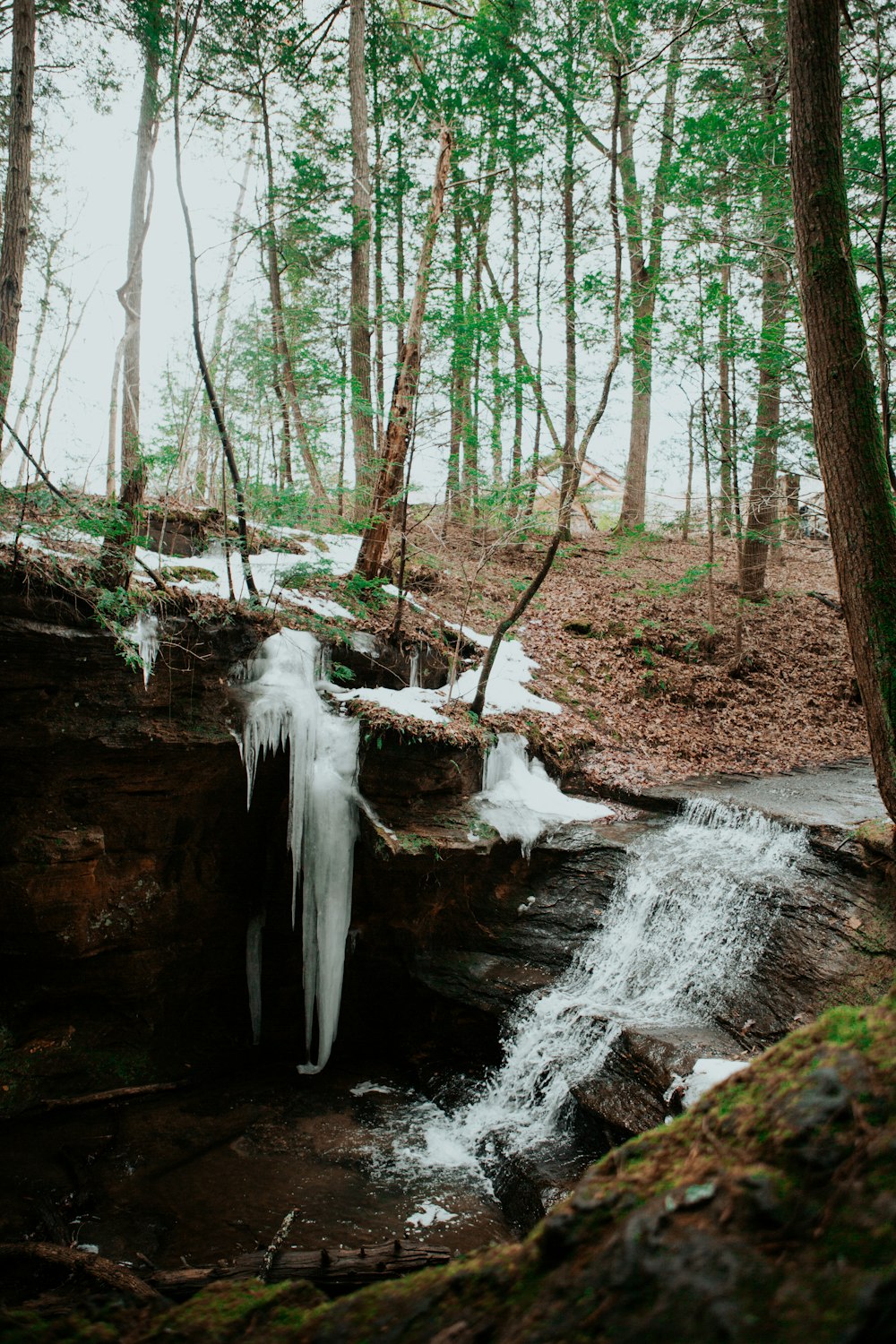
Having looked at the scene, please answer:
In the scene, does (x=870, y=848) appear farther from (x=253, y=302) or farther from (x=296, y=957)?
(x=253, y=302)

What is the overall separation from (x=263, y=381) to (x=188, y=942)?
20.8 feet

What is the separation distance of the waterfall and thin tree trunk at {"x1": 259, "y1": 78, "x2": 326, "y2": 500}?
Answer: 18.6 ft

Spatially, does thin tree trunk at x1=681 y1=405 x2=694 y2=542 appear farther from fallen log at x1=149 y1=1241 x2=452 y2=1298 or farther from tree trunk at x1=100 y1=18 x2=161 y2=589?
fallen log at x1=149 y1=1241 x2=452 y2=1298

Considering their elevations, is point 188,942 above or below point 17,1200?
above

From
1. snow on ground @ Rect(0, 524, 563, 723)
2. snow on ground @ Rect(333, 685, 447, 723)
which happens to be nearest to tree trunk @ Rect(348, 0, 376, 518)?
snow on ground @ Rect(0, 524, 563, 723)

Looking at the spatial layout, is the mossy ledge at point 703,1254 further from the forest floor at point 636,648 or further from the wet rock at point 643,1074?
the forest floor at point 636,648

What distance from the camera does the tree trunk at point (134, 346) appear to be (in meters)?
6.18

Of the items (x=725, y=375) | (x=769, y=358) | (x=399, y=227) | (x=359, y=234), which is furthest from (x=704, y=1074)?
(x=399, y=227)

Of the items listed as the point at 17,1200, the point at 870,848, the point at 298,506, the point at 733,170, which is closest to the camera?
the point at 17,1200

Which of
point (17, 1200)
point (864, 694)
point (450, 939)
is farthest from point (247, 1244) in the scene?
point (864, 694)

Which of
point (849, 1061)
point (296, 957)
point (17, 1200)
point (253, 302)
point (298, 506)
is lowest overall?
point (17, 1200)

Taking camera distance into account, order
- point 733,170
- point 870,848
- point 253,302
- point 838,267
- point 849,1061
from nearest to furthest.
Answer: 1. point 849,1061
2. point 838,267
3. point 870,848
4. point 733,170
5. point 253,302

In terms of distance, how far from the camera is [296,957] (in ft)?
25.0

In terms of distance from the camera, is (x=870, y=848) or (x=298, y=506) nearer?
(x=870, y=848)
